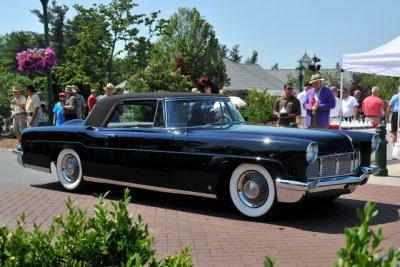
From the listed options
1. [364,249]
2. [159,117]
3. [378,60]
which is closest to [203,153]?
[159,117]

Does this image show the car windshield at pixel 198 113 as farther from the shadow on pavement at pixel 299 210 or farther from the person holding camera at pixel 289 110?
the person holding camera at pixel 289 110

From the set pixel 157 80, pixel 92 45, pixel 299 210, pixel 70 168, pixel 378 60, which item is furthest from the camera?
pixel 92 45

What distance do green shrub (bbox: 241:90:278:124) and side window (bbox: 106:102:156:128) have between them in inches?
589

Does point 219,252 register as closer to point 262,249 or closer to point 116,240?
point 262,249

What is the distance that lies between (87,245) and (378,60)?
31.7 ft

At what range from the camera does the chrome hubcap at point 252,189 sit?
6268mm

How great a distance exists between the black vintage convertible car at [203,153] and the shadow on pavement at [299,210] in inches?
9.7

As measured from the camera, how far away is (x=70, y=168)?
26.7ft

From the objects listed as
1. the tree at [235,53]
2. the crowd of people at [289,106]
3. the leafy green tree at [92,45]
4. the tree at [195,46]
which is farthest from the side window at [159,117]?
the tree at [235,53]

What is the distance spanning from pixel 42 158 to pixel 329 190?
14.2ft

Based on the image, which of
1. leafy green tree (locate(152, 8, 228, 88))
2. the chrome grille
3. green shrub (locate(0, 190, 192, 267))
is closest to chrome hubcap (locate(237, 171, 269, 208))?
the chrome grille

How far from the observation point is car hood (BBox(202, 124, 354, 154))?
620cm

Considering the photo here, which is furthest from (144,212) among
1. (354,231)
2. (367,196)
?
Result: (354,231)

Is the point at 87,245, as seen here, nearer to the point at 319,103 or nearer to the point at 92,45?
the point at 319,103
